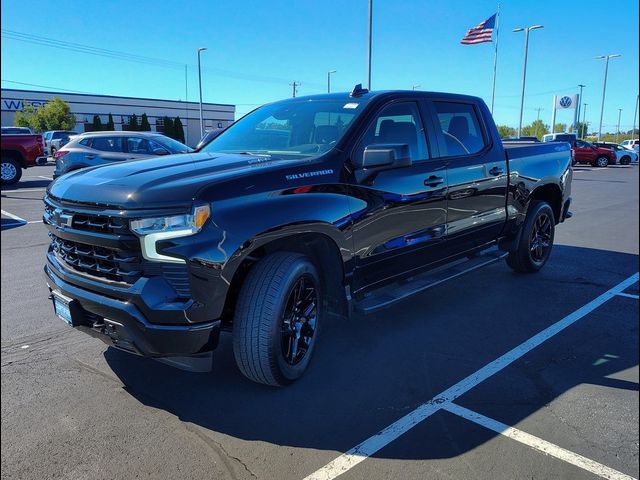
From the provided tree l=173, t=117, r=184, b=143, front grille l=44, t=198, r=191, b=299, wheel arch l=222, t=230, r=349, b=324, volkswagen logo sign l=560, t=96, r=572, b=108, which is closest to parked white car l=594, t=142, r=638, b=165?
volkswagen logo sign l=560, t=96, r=572, b=108

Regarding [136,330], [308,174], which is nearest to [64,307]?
[136,330]

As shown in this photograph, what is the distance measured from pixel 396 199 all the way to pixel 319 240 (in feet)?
2.70

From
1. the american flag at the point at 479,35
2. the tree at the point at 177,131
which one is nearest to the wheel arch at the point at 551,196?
the american flag at the point at 479,35

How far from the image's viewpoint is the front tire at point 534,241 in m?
6.00

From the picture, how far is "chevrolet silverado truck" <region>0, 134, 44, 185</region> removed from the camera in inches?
611

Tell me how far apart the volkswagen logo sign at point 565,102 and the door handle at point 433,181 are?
64.5 m

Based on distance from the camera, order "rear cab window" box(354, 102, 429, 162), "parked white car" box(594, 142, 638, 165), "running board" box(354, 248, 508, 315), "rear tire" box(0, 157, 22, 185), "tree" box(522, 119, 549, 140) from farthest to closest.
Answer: "tree" box(522, 119, 549, 140), "parked white car" box(594, 142, 638, 165), "rear tire" box(0, 157, 22, 185), "rear cab window" box(354, 102, 429, 162), "running board" box(354, 248, 508, 315)

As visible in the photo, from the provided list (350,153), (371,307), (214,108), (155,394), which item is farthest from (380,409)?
(214,108)

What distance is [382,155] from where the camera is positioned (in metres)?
3.56

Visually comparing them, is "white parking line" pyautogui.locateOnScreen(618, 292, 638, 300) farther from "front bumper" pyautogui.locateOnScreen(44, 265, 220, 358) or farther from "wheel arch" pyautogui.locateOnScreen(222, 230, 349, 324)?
"front bumper" pyautogui.locateOnScreen(44, 265, 220, 358)

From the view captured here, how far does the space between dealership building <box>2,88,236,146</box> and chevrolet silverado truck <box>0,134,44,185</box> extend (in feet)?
131

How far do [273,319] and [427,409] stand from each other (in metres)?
1.11

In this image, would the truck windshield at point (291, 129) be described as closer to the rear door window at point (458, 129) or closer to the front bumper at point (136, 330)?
the rear door window at point (458, 129)

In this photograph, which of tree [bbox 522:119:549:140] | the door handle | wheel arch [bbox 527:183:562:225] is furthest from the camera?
tree [bbox 522:119:549:140]
